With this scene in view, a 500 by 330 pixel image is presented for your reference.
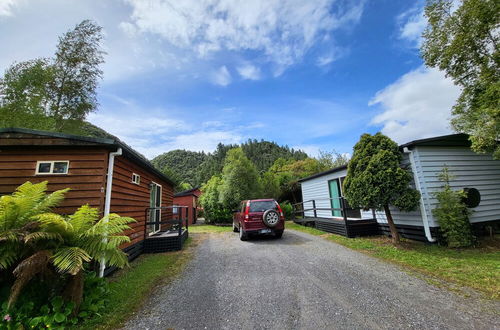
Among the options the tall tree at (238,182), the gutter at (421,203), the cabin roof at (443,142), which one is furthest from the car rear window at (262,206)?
the tall tree at (238,182)

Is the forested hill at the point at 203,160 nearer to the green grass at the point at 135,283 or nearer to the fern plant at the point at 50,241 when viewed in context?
the green grass at the point at 135,283

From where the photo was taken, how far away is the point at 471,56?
6711 mm

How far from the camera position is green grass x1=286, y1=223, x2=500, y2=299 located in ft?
10.9

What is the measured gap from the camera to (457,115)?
7.41 m

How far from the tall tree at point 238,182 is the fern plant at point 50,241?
12.1m

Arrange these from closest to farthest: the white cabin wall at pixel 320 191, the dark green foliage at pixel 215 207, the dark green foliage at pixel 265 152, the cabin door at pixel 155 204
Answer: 1. the cabin door at pixel 155 204
2. the white cabin wall at pixel 320 191
3. the dark green foliage at pixel 215 207
4. the dark green foliage at pixel 265 152

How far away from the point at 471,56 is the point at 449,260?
23.1 ft

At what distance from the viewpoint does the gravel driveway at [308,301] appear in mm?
2395

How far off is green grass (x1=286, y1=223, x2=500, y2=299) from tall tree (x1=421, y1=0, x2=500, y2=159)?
307 centimetres

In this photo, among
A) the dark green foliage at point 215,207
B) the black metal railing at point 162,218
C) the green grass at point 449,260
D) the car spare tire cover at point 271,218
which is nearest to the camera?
the green grass at point 449,260

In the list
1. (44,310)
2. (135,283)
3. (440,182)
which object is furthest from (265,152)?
(44,310)

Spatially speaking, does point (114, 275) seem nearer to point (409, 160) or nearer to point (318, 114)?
point (409, 160)

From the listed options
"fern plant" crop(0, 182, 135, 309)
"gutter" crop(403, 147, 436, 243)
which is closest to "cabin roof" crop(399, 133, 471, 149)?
"gutter" crop(403, 147, 436, 243)

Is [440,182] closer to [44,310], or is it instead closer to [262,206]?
[262,206]
